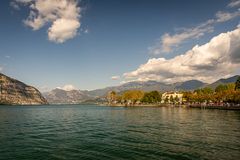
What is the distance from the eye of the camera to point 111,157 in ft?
98.7

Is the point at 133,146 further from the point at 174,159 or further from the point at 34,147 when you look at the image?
the point at 34,147

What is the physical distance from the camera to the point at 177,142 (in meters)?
39.5

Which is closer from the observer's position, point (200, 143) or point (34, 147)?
point (34, 147)

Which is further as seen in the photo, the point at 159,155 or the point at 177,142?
the point at 177,142

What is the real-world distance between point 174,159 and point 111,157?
7619 mm

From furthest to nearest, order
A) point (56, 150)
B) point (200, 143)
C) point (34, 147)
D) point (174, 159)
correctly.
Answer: point (200, 143) → point (34, 147) → point (56, 150) → point (174, 159)

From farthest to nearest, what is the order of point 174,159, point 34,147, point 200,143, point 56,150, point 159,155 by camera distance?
point 200,143, point 34,147, point 56,150, point 159,155, point 174,159

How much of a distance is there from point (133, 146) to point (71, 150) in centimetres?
919

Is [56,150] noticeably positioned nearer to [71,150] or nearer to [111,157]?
[71,150]

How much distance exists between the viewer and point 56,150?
33.7 meters

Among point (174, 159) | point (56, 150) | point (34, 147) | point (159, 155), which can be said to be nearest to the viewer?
point (174, 159)

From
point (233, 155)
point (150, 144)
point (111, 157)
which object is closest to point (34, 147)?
point (111, 157)

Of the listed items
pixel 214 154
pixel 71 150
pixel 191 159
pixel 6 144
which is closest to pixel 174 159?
pixel 191 159

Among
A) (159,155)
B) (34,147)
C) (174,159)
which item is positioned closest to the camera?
(174,159)
